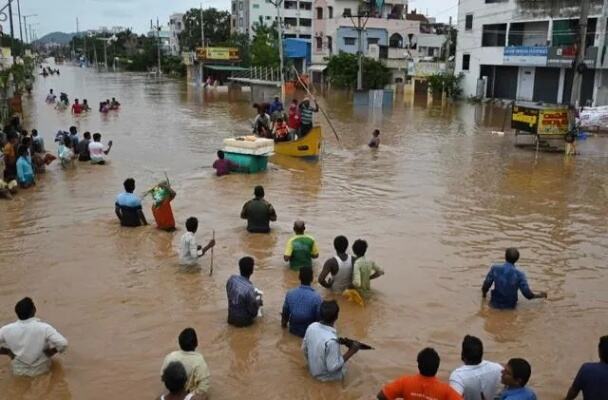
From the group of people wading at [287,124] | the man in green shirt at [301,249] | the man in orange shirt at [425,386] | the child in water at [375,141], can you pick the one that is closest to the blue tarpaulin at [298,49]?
the child in water at [375,141]

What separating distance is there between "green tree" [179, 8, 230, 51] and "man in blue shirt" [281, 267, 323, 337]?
96022 mm

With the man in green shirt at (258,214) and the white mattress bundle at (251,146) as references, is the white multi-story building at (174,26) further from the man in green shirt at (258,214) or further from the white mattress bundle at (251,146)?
the man in green shirt at (258,214)

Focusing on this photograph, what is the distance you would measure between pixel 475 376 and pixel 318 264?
5.15 m

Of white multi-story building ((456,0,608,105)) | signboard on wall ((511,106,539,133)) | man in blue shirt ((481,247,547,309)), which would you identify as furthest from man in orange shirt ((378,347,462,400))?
white multi-story building ((456,0,608,105))

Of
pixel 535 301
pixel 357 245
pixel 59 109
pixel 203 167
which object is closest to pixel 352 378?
pixel 357 245

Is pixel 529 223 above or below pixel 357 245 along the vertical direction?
below

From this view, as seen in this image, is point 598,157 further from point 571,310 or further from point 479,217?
point 571,310

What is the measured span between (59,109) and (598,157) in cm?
2980

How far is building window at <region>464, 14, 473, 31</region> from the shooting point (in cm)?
4916

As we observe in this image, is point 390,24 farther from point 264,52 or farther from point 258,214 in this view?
point 258,214

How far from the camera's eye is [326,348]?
6664mm

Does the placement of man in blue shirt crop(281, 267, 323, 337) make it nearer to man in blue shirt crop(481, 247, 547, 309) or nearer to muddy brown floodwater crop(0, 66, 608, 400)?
muddy brown floodwater crop(0, 66, 608, 400)

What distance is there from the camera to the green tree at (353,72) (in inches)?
2259

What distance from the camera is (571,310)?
9102 millimetres
